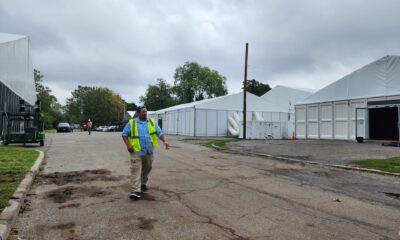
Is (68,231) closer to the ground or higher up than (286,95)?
closer to the ground

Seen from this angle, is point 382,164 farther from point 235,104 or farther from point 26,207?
point 235,104

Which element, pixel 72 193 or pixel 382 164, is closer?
pixel 72 193

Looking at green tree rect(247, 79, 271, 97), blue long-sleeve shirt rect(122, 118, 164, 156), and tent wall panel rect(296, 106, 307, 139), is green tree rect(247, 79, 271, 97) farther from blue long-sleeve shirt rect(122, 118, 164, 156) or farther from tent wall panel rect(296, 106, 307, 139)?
blue long-sleeve shirt rect(122, 118, 164, 156)

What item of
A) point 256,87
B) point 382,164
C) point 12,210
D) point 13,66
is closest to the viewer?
point 12,210

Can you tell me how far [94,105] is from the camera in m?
93.1

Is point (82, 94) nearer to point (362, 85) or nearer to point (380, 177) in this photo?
point (362, 85)

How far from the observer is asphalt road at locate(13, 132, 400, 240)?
495 centimetres

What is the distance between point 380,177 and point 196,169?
5.30 meters

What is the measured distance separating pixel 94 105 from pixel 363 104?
77.8 m

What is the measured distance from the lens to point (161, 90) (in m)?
99.8

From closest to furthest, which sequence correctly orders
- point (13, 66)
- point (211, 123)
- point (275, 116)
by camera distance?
point (13, 66) → point (211, 123) → point (275, 116)

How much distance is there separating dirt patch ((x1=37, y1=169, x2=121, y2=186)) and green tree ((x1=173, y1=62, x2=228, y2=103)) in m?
84.1

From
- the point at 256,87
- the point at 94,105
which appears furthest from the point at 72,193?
the point at 94,105

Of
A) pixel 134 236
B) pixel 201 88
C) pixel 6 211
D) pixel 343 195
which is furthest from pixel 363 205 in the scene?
pixel 201 88
